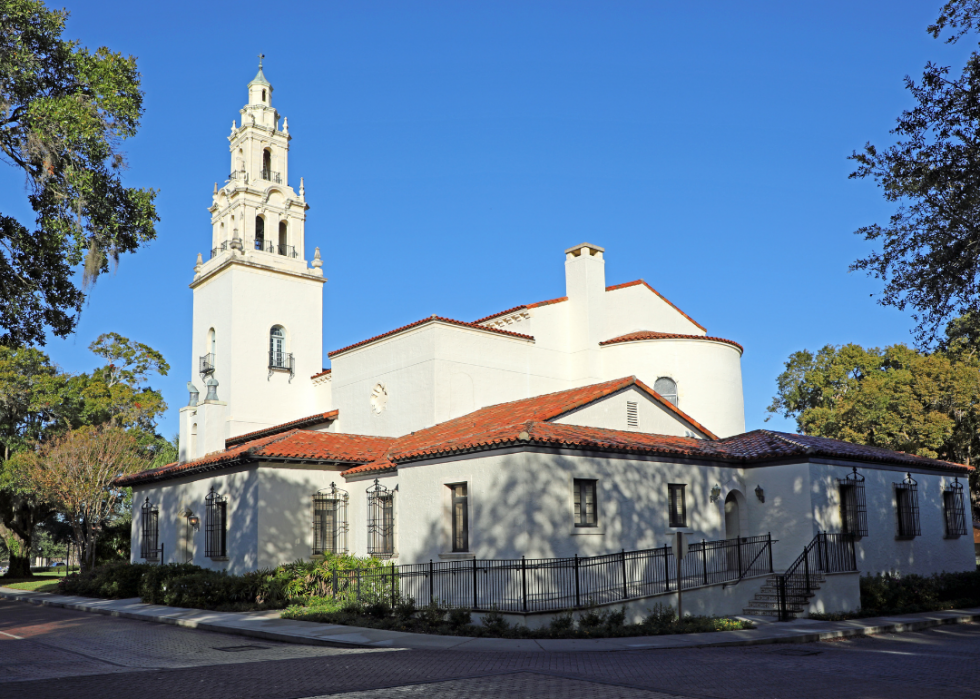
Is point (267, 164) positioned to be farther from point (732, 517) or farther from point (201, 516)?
point (732, 517)

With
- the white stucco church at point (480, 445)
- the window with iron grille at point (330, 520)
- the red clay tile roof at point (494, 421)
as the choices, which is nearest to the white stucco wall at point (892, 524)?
the white stucco church at point (480, 445)

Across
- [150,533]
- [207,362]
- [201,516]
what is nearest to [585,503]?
[201,516]

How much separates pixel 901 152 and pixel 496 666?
1168 centimetres

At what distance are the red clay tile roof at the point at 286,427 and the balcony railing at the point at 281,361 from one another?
2992 mm

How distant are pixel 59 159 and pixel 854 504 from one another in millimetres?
20587

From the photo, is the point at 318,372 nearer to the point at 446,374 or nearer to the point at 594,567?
the point at 446,374

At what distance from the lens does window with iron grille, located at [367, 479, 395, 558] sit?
77.3 feet

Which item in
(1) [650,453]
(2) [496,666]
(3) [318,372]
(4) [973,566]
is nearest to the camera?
(2) [496,666]

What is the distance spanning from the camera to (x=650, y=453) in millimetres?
20656

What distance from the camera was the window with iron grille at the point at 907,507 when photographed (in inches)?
983

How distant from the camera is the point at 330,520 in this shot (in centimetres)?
2477

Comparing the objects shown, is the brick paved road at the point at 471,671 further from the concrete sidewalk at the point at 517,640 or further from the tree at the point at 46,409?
the tree at the point at 46,409

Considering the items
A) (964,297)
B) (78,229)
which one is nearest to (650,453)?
(964,297)

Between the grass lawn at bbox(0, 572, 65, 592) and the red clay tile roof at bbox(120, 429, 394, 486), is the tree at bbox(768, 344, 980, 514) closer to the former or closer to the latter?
the red clay tile roof at bbox(120, 429, 394, 486)
